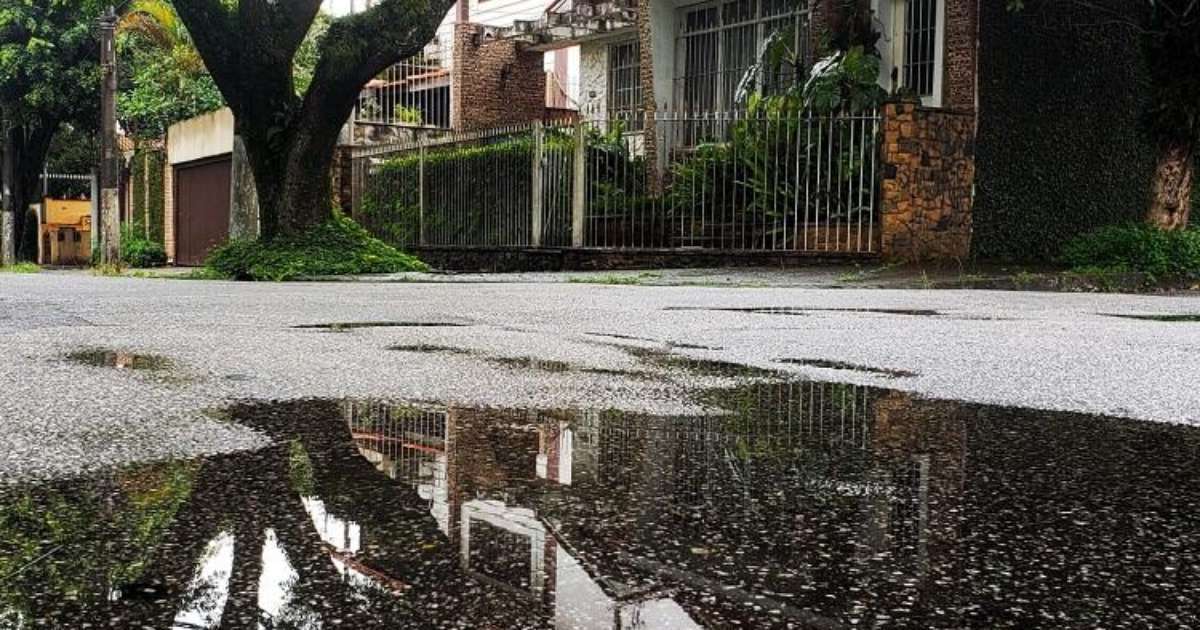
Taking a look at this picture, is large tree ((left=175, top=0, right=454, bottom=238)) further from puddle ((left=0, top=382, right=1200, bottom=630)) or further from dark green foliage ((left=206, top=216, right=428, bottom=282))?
puddle ((left=0, top=382, right=1200, bottom=630))

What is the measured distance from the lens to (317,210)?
14.7 meters

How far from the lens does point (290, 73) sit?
14453 millimetres

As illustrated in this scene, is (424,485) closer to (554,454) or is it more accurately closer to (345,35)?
(554,454)

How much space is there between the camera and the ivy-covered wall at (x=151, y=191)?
2808 cm

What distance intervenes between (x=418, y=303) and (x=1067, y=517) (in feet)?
21.6

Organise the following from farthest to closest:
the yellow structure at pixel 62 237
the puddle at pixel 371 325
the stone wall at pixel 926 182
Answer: the yellow structure at pixel 62 237
the stone wall at pixel 926 182
the puddle at pixel 371 325

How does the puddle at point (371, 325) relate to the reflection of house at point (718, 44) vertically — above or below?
below

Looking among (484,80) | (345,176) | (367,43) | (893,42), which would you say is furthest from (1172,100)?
(484,80)

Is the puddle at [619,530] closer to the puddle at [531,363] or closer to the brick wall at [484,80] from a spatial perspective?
the puddle at [531,363]

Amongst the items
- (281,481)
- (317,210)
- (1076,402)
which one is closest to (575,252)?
(317,210)

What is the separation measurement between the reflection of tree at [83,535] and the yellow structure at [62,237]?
1432 inches

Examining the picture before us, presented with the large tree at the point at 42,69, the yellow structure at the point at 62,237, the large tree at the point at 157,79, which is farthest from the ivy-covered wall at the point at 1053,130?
the yellow structure at the point at 62,237

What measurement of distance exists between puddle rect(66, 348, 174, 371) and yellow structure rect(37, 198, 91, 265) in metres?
33.7

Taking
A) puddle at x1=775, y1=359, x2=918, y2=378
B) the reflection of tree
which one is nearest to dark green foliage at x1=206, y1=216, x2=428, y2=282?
puddle at x1=775, y1=359, x2=918, y2=378
